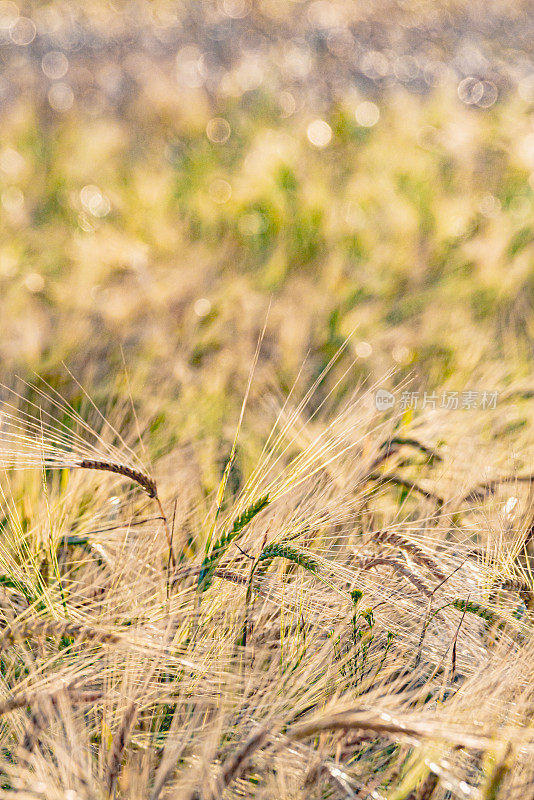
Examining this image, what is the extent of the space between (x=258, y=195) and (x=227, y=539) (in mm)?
813

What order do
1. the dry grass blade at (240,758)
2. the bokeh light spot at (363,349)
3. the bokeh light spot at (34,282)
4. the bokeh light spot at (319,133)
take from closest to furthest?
1. the dry grass blade at (240,758)
2. the bokeh light spot at (363,349)
3. the bokeh light spot at (34,282)
4. the bokeh light spot at (319,133)

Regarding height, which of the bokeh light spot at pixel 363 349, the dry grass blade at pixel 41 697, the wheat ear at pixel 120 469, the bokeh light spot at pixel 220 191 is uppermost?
the bokeh light spot at pixel 220 191

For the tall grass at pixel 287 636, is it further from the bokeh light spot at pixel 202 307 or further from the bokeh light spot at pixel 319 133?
the bokeh light spot at pixel 319 133

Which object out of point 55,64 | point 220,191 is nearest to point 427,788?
point 220,191

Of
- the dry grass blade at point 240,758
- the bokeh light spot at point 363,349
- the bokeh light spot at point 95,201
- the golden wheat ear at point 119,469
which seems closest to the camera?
the dry grass blade at point 240,758

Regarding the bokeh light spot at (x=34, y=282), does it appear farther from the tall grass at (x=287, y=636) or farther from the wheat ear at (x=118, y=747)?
the wheat ear at (x=118, y=747)

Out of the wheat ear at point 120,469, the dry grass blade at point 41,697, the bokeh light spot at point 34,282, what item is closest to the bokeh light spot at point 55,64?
the bokeh light spot at point 34,282

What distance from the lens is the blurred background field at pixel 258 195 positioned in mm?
888

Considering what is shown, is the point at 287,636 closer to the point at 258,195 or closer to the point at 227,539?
the point at 227,539

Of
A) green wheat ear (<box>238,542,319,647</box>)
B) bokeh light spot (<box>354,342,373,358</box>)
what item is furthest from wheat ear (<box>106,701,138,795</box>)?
bokeh light spot (<box>354,342,373,358</box>)

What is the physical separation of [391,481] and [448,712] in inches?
8.1

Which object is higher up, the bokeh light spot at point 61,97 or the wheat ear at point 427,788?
the bokeh light spot at point 61,97

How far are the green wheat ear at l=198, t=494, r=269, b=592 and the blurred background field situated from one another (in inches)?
11.6

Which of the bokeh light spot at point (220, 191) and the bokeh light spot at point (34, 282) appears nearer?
the bokeh light spot at point (34, 282)
